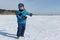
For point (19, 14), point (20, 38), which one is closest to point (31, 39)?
point (20, 38)

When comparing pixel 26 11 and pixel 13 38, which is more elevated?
pixel 26 11

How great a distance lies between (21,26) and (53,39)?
1.35 meters

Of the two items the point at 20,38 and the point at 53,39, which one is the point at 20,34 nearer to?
the point at 20,38

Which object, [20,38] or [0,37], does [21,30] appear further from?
[0,37]

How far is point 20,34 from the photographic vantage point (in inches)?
391

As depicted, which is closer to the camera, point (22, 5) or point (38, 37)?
point (22, 5)

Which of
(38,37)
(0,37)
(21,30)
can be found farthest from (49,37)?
(0,37)

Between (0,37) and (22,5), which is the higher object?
(22,5)

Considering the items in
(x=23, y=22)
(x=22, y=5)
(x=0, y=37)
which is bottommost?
(x=0, y=37)

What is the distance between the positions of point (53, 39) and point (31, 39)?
0.86 meters

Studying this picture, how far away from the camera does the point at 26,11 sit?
9.77 meters

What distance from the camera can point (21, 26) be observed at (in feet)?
32.2

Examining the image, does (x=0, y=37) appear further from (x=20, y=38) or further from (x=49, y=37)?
(x=49, y=37)

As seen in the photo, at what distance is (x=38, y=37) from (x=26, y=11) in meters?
1.26
